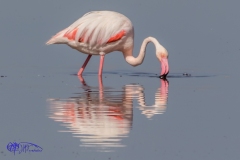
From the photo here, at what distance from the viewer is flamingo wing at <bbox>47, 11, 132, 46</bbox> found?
60.5 feet

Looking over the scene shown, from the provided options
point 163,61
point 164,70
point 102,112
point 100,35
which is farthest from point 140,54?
point 102,112

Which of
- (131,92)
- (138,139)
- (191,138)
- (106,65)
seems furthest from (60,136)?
(106,65)

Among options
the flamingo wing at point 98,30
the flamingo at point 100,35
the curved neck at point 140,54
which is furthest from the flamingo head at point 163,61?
the flamingo wing at point 98,30

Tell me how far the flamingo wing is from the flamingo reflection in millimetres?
1947

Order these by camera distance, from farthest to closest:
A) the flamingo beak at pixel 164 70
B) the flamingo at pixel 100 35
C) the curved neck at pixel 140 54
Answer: the curved neck at pixel 140 54 < the flamingo beak at pixel 164 70 < the flamingo at pixel 100 35

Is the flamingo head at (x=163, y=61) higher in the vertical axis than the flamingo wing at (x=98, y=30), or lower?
lower

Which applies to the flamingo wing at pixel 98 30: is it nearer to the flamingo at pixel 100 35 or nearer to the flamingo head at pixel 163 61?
the flamingo at pixel 100 35

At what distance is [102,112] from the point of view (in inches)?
517

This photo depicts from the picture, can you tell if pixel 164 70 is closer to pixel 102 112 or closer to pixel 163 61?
pixel 163 61

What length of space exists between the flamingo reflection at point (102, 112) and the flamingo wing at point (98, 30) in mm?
1947

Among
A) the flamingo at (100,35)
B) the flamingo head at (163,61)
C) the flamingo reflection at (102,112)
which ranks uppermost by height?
the flamingo at (100,35)

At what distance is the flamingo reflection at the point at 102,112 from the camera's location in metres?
11.2

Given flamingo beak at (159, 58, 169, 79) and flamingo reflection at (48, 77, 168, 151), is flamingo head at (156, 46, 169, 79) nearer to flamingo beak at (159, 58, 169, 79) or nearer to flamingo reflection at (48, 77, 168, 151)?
flamingo beak at (159, 58, 169, 79)

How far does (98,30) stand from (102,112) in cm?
553
